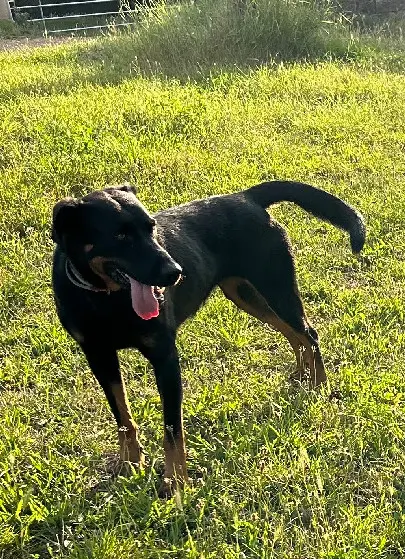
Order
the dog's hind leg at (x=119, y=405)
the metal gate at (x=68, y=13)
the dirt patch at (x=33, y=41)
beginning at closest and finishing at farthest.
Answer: the dog's hind leg at (x=119, y=405) < the dirt patch at (x=33, y=41) < the metal gate at (x=68, y=13)

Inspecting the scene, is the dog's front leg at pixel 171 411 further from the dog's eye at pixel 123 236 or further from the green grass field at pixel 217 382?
the dog's eye at pixel 123 236

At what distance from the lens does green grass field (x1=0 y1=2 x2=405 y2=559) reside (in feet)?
8.97

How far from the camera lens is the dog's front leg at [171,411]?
2.85 m

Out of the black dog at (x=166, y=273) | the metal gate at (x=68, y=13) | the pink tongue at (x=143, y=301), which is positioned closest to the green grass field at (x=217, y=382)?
the black dog at (x=166, y=273)

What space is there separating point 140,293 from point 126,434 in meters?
0.77

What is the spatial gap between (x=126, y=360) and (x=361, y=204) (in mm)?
2919

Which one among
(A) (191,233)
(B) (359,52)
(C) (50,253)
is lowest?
(B) (359,52)

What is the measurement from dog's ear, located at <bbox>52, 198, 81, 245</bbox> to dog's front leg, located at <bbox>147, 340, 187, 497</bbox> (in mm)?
593

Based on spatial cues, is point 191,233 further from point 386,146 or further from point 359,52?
point 359,52

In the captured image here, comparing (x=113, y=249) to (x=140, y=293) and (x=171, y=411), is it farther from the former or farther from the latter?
(x=171, y=411)

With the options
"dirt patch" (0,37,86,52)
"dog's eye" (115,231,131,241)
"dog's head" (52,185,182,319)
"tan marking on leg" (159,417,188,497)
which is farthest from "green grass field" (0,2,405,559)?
"dirt patch" (0,37,86,52)

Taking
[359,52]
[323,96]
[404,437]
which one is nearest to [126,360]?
[404,437]

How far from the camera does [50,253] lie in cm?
507

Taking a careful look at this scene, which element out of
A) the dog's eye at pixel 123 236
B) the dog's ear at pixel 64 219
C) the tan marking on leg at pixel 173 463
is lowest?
the tan marking on leg at pixel 173 463
